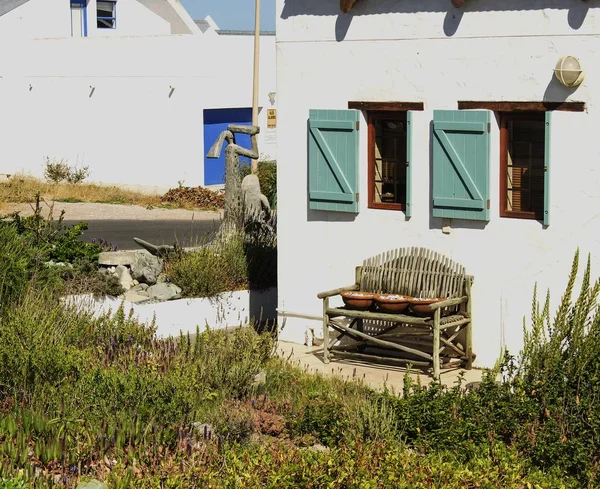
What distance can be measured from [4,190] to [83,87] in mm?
4047

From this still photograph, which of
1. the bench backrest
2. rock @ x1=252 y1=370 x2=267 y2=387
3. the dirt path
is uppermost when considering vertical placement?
the dirt path

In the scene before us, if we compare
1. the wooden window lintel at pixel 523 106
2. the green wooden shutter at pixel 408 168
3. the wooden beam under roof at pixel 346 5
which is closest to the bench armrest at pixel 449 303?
the green wooden shutter at pixel 408 168

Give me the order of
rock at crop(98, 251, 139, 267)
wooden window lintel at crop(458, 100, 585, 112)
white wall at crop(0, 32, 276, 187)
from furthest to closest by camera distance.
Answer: white wall at crop(0, 32, 276, 187), rock at crop(98, 251, 139, 267), wooden window lintel at crop(458, 100, 585, 112)

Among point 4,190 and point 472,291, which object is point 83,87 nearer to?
point 4,190

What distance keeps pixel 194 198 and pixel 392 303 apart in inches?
683

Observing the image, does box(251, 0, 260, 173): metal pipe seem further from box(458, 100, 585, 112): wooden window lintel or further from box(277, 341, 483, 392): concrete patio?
box(458, 100, 585, 112): wooden window lintel

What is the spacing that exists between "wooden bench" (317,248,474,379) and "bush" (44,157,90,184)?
19.6 metres

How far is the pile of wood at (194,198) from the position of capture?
94.5 feet

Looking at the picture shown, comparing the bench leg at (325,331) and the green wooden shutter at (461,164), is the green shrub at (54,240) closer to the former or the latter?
the bench leg at (325,331)

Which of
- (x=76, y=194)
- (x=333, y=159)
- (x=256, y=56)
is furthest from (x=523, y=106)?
(x=76, y=194)

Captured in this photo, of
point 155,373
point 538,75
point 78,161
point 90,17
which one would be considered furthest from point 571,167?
point 90,17

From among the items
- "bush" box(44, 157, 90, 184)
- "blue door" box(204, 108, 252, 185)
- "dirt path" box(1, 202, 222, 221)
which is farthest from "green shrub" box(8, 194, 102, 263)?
"bush" box(44, 157, 90, 184)

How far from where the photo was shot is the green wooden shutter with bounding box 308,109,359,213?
13055 millimetres

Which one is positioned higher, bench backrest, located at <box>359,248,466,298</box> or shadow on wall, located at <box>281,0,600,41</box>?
shadow on wall, located at <box>281,0,600,41</box>
